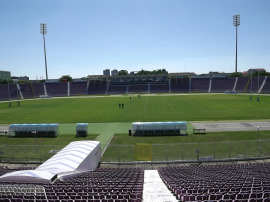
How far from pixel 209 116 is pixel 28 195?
32.8 metres

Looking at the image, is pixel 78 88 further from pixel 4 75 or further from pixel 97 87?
pixel 4 75

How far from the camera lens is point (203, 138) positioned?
931 inches

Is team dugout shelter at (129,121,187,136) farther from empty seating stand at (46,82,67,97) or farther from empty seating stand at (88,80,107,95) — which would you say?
empty seating stand at (46,82,67,97)

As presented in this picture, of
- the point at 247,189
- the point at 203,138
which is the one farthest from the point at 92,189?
the point at 203,138

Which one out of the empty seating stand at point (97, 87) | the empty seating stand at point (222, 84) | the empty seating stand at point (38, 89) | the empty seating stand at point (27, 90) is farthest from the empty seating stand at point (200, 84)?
the empty seating stand at point (27, 90)

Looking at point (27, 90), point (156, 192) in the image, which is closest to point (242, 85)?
point (27, 90)

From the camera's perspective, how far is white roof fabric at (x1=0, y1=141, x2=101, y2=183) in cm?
1019

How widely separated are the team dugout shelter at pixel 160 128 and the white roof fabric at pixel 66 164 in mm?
9155

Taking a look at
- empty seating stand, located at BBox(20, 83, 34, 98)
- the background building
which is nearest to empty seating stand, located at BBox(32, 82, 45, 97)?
empty seating stand, located at BBox(20, 83, 34, 98)

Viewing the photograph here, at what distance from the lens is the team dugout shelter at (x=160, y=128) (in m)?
25.8

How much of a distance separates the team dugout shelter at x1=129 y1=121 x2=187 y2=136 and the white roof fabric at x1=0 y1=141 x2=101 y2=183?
30.0 feet

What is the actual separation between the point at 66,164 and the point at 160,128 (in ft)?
47.5

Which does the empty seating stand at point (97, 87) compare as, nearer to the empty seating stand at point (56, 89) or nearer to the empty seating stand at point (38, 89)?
the empty seating stand at point (56, 89)

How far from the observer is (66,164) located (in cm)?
1341
